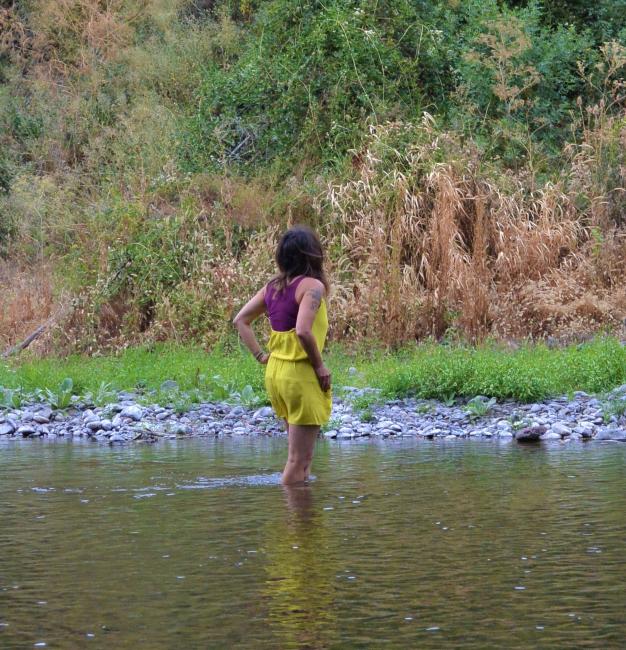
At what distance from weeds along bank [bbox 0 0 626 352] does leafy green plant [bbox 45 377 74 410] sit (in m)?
3.22

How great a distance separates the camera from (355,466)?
32.5 feet

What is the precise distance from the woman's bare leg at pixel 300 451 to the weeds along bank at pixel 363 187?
7520mm

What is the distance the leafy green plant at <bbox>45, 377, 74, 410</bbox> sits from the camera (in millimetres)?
13805

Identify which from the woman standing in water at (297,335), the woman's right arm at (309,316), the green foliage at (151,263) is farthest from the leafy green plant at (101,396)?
the woman's right arm at (309,316)

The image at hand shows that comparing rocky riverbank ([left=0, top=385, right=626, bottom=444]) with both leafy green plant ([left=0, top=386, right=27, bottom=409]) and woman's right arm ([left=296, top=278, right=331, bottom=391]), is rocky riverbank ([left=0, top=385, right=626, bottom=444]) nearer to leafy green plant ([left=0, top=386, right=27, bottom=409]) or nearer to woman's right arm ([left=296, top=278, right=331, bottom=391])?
leafy green plant ([left=0, top=386, right=27, bottom=409])

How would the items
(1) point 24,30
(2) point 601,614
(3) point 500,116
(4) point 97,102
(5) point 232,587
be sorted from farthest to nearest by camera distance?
(1) point 24,30 → (4) point 97,102 → (3) point 500,116 → (5) point 232,587 → (2) point 601,614

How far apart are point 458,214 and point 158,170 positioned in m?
5.44

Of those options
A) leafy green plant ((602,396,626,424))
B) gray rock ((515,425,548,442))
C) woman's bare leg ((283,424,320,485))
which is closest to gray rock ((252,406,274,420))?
gray rock ((515,425,548,442))

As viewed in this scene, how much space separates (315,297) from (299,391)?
2.06ft

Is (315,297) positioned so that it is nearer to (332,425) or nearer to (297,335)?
(297,335)

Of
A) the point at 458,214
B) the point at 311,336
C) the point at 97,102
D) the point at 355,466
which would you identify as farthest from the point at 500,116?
the point at 311,336

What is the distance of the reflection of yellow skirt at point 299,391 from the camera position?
27.2 ft

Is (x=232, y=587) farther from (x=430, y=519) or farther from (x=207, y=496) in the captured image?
(x=207, y=496)

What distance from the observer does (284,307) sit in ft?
27.3
